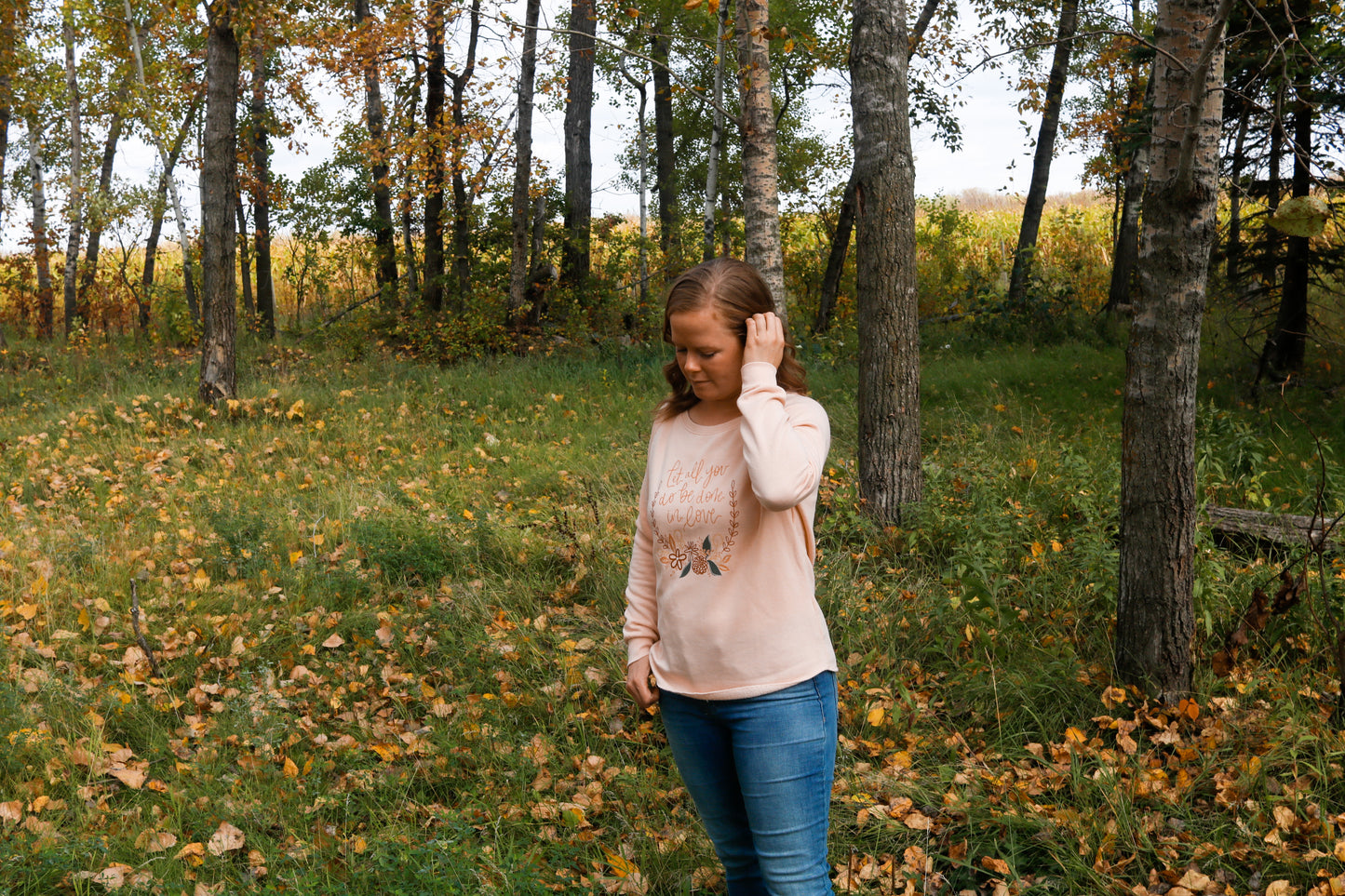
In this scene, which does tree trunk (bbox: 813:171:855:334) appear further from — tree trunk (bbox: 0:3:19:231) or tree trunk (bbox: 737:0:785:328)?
tree trunk (bbox: 0:3:19:231)

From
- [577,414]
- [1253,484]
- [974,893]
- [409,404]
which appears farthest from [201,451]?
[1253,484]

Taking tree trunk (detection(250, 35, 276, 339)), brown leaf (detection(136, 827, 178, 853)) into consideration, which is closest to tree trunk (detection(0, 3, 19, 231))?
tree trunk (detection(250, 35, 276, 339))

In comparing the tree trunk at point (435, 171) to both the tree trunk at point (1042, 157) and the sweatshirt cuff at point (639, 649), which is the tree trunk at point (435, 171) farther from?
the sweatshirt cuff at point (639, 649)

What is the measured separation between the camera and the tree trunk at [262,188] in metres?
17.3

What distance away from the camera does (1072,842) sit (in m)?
3.08

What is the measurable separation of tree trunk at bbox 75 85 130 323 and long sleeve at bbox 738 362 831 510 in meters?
16.5

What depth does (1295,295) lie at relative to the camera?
933 cm

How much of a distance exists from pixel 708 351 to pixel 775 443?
0.99 feet

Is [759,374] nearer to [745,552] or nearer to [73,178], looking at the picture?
[745,552]

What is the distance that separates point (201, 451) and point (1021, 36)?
13121 millimetres

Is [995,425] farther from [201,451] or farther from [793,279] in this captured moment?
[793,279]

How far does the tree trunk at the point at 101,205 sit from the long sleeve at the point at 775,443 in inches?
651

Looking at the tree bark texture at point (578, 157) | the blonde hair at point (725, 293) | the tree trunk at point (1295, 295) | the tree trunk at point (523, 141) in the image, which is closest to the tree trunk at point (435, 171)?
the tree trunk at point (523, 141)

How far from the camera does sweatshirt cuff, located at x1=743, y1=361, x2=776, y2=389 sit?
204cm
